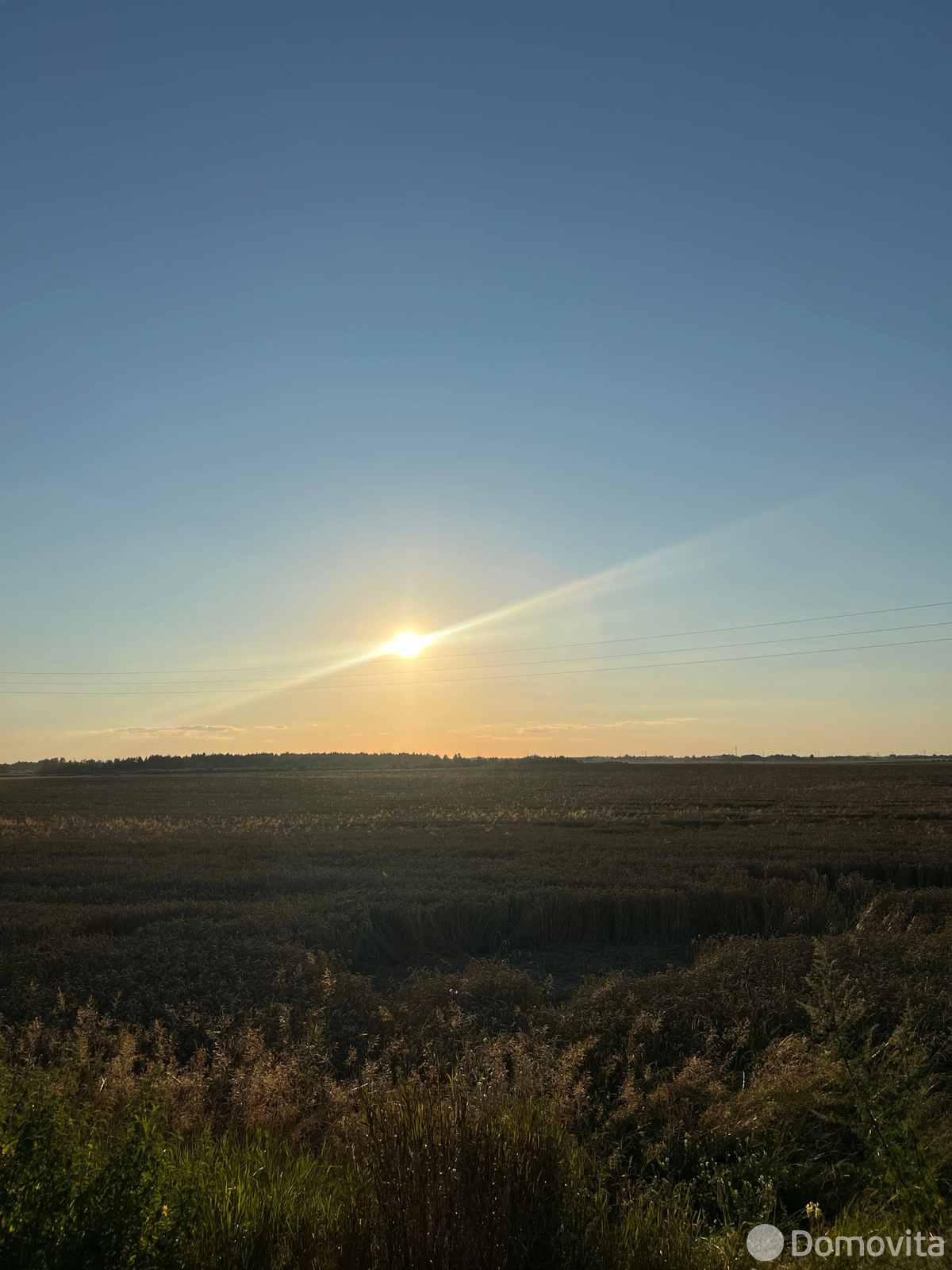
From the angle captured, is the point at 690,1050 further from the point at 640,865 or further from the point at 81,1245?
the point at 640,865

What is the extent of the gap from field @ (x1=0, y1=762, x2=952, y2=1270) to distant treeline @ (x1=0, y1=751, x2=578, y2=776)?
105671 mm

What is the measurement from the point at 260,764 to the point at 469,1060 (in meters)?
129

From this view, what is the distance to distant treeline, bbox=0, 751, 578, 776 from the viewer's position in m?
125

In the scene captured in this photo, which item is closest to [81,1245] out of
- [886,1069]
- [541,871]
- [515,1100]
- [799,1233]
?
[515,1100]

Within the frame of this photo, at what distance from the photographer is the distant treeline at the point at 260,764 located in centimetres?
12488

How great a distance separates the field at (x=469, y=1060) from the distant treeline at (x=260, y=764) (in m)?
106

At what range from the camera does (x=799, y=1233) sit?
14.2 ft

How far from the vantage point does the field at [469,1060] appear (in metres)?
4.21

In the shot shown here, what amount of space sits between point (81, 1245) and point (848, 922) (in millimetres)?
13506

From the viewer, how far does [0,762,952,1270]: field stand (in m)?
4.21

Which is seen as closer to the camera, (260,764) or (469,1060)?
(469,1060)

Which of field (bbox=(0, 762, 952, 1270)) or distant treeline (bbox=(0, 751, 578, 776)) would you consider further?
distant treeline (bbox=(0, 751, 578, 776))

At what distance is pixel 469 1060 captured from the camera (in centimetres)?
679

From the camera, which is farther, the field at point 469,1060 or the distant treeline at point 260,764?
the distant treeline at point 260,764
